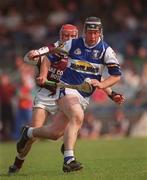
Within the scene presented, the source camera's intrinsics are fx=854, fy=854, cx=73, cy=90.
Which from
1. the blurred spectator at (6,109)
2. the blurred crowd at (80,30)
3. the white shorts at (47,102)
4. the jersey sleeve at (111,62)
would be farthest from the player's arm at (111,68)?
the blurred spectator at (6,109)

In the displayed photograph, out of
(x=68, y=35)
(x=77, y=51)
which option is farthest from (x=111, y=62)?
(x=68, y=35)

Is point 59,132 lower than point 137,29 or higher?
higher

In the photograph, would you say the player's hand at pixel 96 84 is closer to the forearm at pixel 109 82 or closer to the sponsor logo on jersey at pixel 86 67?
the forearm at pixel 109 82

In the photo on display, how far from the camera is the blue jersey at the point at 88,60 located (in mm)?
12406

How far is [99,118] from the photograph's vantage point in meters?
25.3

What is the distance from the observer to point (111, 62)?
12352mm

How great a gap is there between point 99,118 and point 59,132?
503 inches

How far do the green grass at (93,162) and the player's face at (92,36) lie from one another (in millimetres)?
1876

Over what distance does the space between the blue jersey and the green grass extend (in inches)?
50.7

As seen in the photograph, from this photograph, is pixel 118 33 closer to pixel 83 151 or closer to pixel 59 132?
pixel 83 151

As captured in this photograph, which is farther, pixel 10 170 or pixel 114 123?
pixel 114 123

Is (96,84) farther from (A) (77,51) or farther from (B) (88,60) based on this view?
(A) (77,51)

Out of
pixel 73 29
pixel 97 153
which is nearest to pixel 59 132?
pixel 73 29

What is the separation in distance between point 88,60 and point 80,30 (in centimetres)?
1517
